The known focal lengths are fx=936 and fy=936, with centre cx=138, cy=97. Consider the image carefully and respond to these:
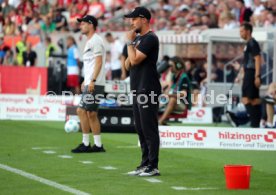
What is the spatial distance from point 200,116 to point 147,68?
10959 millimetres

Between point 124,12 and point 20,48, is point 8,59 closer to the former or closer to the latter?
point 20,48

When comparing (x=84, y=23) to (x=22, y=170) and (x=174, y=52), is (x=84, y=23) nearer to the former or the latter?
(x=22, y=170)

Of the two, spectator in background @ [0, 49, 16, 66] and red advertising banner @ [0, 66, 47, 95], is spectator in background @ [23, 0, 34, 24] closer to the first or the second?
spectator in background @ [0, 49, 16, 66]

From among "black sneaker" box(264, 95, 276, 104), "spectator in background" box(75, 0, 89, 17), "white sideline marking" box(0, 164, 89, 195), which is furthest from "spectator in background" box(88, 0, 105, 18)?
"white sideline marking" box(0, 164, 89, 195)

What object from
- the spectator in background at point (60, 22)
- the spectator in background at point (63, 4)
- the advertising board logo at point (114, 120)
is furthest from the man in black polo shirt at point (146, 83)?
the spectator in background at point (63, 4)

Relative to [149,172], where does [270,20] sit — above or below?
above

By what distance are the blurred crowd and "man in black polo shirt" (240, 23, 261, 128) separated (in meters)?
6.30

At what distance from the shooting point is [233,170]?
9969 mm

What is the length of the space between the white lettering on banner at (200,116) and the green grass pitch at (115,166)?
461 centimetres

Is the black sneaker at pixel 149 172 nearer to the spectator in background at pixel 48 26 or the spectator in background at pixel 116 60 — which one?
the spectator in background at pixel 116 60

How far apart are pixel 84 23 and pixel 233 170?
5.11 metres

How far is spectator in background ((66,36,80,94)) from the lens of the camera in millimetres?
26688

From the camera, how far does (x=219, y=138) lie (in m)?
15.0

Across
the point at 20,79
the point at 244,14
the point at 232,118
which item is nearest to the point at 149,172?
the point at 232,118
